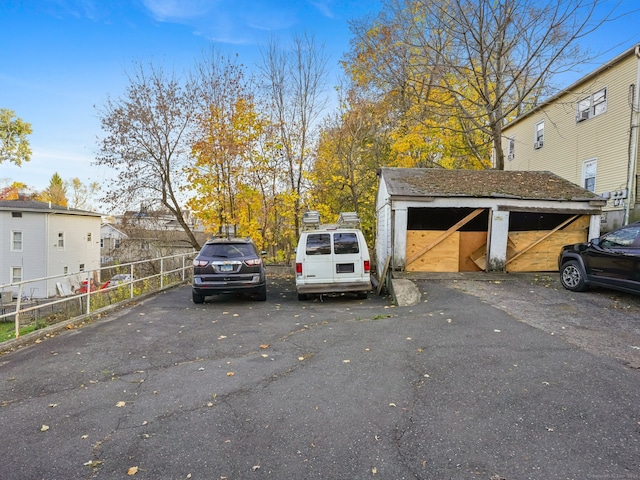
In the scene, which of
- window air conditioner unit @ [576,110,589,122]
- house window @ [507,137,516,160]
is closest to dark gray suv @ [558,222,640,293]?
window air conditioner unit @ [576,110,589,122]

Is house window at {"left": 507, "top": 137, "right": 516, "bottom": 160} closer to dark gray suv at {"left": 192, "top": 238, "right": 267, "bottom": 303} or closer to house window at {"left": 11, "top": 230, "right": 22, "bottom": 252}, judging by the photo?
dark gray suv at {"left": 192, "top": 238, "right": 267, "bottom": 303}

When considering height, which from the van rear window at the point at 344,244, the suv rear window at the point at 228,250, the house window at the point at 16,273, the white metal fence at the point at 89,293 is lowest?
the house window at the point at 16,273

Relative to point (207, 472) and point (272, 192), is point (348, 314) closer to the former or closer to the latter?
point (207, 472)

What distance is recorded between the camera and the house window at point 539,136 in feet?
64.9

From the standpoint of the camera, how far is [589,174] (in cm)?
1652

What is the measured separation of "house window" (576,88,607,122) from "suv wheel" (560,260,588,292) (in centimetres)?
958

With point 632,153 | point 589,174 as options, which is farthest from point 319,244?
point 589,174

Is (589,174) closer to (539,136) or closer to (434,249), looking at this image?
(539,136)

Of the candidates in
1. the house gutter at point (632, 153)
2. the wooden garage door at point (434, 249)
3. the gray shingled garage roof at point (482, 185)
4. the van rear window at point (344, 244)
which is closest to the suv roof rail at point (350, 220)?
the gray shingled garage roof at point (482, 185)

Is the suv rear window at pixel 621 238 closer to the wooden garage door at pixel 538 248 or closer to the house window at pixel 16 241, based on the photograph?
the wooden garage door at pixel 538 248

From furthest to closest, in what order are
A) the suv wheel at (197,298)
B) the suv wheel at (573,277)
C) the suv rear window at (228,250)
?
1. the suv wheel at (197,298)
2. the suv rear window at (228,250)
3. the suv wheel at (573,277)

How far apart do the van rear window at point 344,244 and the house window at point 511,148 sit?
1715 cm

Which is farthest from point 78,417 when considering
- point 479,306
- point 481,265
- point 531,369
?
point 481,265

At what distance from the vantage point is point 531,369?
186 inches
